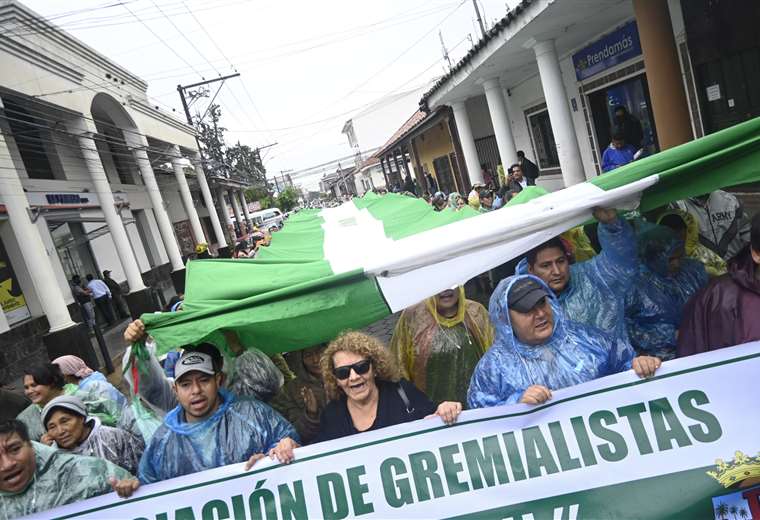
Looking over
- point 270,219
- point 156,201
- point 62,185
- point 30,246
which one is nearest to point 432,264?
point 30,246

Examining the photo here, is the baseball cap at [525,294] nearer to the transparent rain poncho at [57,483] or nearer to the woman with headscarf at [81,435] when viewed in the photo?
the transparent rain poncho at [57,483]

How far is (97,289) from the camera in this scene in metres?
13.5

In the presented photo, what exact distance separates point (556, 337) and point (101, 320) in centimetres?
1467

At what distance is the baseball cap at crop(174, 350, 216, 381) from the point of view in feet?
8.55

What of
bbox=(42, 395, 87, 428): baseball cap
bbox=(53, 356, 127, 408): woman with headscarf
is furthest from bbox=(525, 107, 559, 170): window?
bbox=(42, 395, 87, 428): baseball cap

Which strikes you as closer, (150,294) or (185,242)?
(150,294)

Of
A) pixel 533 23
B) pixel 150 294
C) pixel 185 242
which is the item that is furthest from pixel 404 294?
pixel 185 242

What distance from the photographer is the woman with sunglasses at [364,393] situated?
2512 mm

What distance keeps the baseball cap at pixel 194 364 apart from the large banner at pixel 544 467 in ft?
1.61

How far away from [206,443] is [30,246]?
8.46 m

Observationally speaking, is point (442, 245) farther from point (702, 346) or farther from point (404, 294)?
point (702, 346)

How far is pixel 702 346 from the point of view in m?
2.44

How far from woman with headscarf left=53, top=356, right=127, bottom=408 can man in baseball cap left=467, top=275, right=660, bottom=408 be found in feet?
9.16

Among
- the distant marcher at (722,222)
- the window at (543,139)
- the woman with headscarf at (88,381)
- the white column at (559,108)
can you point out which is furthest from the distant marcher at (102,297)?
the distant marcher at (722,222)
